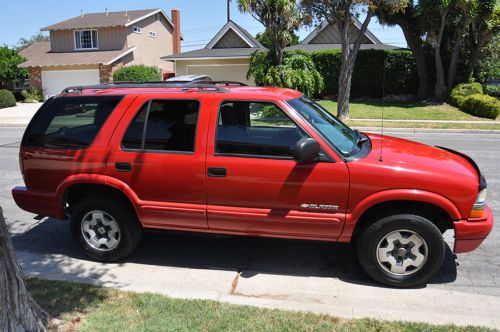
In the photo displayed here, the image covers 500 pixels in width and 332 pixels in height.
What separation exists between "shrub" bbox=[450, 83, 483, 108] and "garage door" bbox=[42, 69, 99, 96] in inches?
928

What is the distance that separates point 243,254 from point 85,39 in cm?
3487

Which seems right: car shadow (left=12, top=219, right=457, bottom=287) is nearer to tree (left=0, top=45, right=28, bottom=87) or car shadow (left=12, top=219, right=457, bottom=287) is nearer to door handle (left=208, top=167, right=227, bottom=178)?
door handle (left=208, top=167, right=227, bottom=178)

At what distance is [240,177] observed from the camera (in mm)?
4328

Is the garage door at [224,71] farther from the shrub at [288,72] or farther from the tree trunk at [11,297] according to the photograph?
the tree trunk at [11,297]

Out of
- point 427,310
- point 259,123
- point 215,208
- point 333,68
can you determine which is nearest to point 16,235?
point 215,208

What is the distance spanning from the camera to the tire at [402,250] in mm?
4105

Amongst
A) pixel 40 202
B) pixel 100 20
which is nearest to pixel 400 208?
pixel 40 202

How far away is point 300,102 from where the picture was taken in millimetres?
4727

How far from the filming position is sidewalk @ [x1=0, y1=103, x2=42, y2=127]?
20281mm

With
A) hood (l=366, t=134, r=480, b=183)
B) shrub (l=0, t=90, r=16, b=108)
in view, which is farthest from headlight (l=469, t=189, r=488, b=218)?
shrub (l=0, t=90, r=16, b=108)

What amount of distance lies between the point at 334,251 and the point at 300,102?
1.67 metres

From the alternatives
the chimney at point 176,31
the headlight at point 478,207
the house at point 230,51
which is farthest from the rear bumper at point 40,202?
the chimney at point 176,31

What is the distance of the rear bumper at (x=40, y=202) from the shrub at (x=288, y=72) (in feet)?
55.1

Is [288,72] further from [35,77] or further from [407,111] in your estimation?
[35,77]
